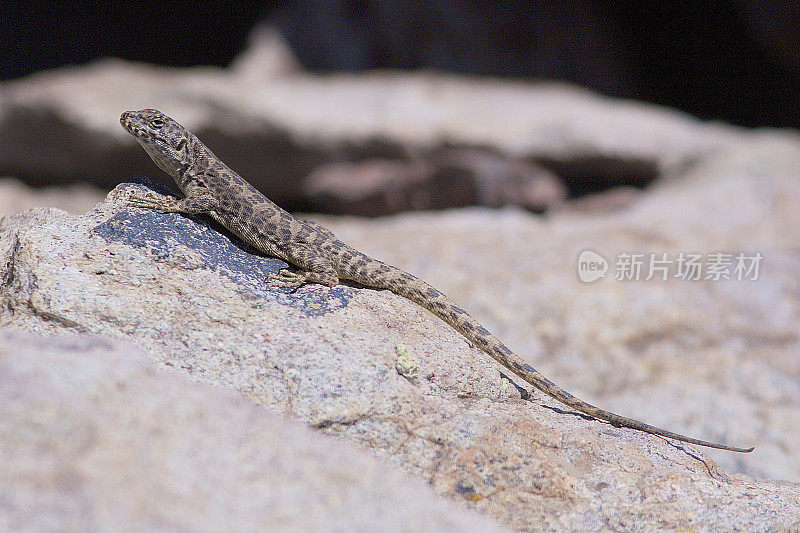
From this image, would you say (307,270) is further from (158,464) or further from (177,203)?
(158,464)

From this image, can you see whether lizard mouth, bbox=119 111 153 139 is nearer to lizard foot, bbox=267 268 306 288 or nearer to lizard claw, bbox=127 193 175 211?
lizard claw, bbox=127 193 175 211

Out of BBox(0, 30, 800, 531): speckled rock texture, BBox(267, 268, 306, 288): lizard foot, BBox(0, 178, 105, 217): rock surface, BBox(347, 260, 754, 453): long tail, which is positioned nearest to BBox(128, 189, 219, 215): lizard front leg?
BBox(0, 30, 800, 531): speckled rock texture

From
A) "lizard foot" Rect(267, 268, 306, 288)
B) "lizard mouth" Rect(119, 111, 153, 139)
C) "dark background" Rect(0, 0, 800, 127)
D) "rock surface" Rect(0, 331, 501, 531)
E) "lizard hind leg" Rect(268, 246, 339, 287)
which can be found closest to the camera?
"rock surface" Rect(0, 331, 501, 531)

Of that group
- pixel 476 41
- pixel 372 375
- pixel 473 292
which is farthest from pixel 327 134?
pixel 372 375

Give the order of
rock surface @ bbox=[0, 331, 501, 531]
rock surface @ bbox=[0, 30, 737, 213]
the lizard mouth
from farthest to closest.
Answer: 1. rock surface @ bbox=[0, 30, 737, 213]
2. the lizard mouth
3. rock surface @ bbox=[0, 331, 501, 531]

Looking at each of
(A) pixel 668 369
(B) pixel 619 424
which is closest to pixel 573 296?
(A) pixel 668 369
